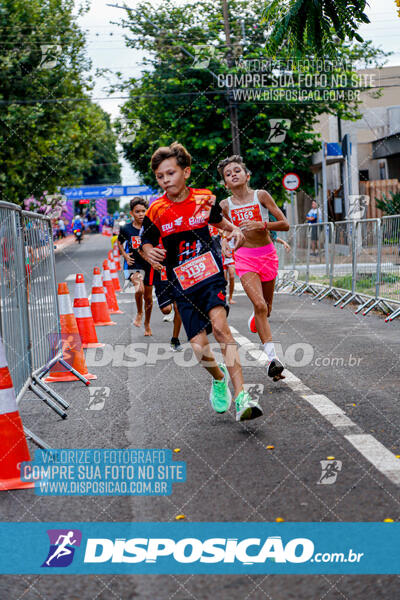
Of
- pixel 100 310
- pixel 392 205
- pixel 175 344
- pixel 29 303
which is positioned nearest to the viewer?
pixel 29 303

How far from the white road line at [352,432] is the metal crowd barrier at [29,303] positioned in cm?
181

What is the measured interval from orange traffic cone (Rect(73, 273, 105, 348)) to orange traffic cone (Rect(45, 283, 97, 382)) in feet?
3.59

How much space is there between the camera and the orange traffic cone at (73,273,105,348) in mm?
9242

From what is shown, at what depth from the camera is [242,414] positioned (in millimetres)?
5250

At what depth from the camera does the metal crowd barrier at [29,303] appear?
5.34 meters

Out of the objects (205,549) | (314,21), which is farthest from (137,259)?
(205,549)

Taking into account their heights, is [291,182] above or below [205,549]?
above

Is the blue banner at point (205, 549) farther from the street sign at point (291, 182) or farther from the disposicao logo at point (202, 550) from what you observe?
the street sign at point (291, 182)

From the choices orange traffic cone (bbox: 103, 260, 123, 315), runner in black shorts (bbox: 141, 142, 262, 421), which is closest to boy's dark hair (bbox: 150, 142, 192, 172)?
Answer: runner in black shorts (bbox: 141, 142, 262, 421)

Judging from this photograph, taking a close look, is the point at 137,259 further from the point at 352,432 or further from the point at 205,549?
the point at 205,549

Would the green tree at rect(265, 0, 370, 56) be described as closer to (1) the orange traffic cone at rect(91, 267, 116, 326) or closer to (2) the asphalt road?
(2) the asphalt road

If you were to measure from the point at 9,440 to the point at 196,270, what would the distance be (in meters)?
1.83

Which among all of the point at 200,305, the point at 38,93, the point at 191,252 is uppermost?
the point at 38,93

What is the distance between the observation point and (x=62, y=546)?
3.52m
